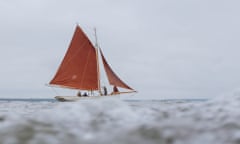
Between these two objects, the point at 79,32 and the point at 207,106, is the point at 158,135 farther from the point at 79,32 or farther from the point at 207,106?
the point at 79,32

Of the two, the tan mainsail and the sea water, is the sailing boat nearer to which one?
the tan mainsail

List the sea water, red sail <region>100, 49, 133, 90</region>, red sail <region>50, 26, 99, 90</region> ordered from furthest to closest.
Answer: red sail <region>100, 49, 133, 90</region> → red sail <region>50, 26, 99, 90</region> → the sea water

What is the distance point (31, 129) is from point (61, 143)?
0.81m

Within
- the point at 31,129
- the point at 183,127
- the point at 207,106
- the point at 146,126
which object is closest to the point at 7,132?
the point at 31,129

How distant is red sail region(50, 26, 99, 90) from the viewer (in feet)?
154

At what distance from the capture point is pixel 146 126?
508 centimetres

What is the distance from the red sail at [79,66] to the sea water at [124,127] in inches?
1607

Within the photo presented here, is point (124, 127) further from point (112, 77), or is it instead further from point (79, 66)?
point (79, 66)

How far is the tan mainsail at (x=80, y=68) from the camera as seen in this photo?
46.9m

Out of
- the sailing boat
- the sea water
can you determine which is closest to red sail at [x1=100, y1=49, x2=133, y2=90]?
the sailing boat

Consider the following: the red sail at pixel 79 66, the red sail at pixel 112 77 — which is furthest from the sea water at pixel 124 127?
the red sail at pixel 112 77

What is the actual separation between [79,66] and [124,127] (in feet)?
145

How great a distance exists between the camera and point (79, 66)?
1925 inches

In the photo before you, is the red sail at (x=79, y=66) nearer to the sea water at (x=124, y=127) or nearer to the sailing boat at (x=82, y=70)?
the sailing boat at (x=82, y=70)
